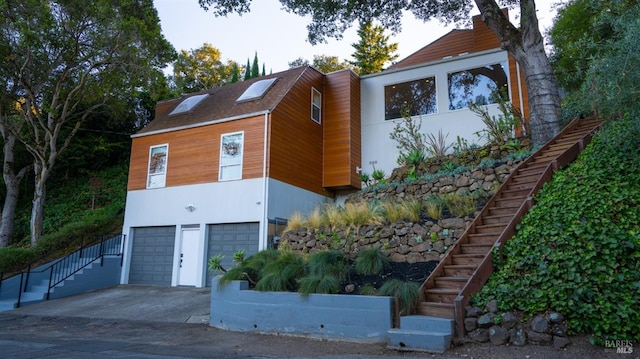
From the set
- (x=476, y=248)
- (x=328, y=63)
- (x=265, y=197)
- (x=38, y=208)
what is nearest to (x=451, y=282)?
(x=476, y=248)

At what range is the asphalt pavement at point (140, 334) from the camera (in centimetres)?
595

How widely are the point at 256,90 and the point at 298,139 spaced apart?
8.32ft

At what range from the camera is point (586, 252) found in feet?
17.6

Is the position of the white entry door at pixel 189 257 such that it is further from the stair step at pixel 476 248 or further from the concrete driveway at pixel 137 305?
the stair step at pixel 476 248

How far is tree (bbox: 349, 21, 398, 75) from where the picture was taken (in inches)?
1352

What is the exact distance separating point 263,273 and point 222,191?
5759 mm

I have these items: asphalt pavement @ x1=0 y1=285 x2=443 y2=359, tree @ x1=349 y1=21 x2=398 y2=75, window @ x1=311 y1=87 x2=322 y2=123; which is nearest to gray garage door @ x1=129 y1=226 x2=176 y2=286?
asphalt pavement @ x1=0 y1=285 x2=443 y2=359

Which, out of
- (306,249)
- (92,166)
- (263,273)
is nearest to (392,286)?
(263,273)

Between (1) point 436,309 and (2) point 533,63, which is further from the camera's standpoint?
(2) point 533,63

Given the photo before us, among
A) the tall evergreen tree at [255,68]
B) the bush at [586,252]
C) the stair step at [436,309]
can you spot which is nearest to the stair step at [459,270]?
the bush at [586,252]

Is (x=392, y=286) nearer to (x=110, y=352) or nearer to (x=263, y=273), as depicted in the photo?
(x=263, y=273)

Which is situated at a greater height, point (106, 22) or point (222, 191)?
point (106, 22)

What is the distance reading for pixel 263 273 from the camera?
27.8 feet

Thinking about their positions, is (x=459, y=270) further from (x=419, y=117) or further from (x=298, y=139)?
(x=419, y=117)
